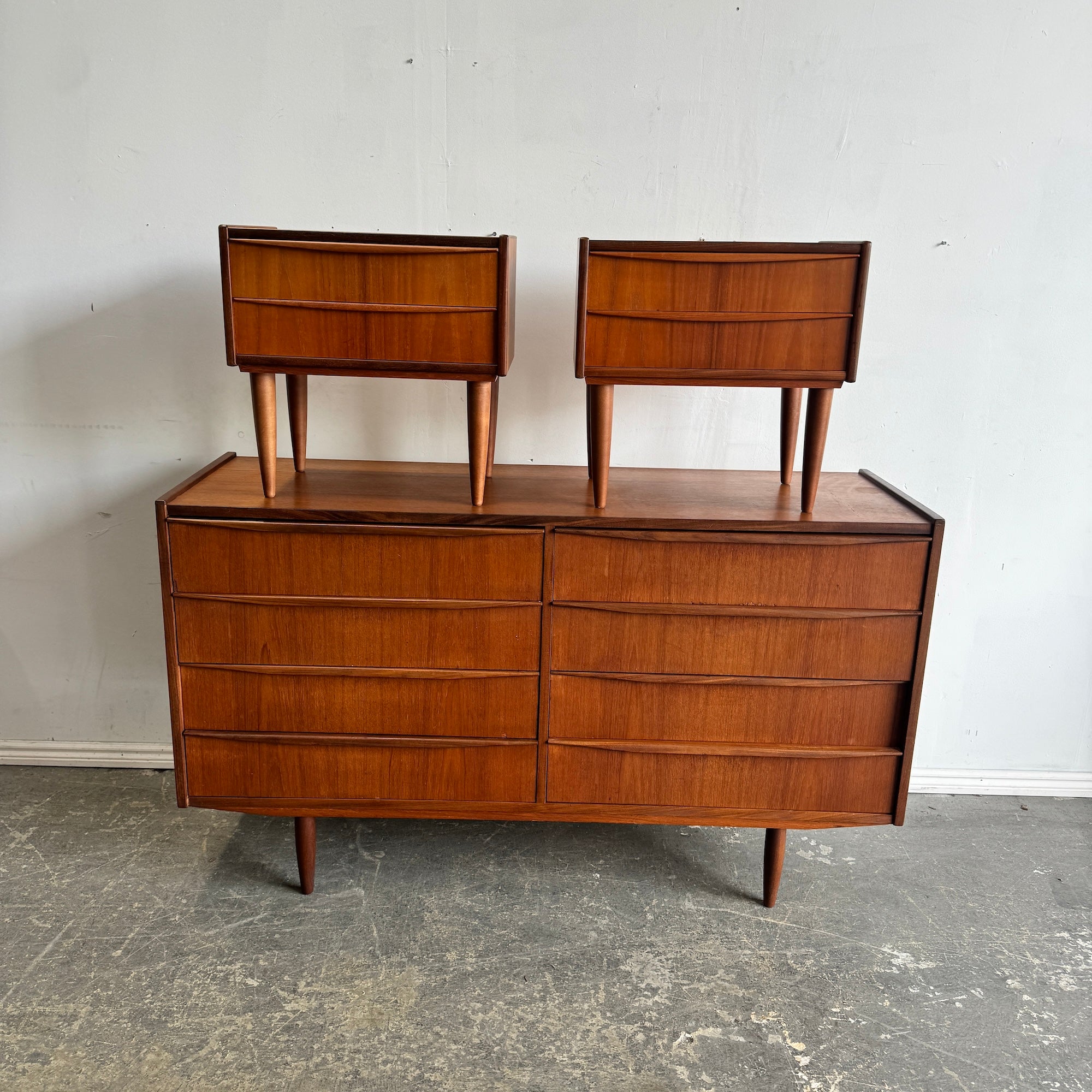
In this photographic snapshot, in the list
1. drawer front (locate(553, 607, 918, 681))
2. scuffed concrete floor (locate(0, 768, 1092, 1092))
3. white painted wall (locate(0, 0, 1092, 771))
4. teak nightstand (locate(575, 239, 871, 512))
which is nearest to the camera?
scuffed concrete floor (locate(0, 768, 1092, 1092))

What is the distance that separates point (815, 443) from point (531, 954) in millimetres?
1157

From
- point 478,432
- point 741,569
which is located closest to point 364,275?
point 478,432

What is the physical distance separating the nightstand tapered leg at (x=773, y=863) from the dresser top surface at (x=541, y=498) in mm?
680

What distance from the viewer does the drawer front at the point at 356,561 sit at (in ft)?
5.60

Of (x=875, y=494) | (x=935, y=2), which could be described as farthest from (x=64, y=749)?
(x=935, y=2)

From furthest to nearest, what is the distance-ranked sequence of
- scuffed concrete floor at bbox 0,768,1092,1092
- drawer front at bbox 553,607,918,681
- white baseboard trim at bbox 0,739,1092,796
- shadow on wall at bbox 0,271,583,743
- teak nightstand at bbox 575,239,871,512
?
white baseboard trim at bbox 0,739,1092,796
shadow on wall at bbox 0,271,583,743
drawer front at bbox 553,607,918,681
teak nightstand at bbox 575,239,871,512
scuffed concrete floor at bbox 0,768,1092,1092

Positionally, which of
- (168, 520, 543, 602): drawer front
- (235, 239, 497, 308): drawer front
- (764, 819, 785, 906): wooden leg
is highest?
(235, 239, 497, 308): drawer front

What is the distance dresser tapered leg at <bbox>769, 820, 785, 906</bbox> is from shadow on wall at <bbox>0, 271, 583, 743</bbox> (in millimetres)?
983

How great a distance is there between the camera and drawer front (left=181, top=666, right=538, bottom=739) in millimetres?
1788

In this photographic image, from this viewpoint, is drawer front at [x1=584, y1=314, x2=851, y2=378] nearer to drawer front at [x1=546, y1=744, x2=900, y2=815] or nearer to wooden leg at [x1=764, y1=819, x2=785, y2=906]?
drawer front at [x1=546, y1=744, x2=900, y2=815]

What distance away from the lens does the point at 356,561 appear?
1722mm

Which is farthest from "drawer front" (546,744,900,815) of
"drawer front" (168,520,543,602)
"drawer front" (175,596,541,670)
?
"drawer front" (168,520,543,602)

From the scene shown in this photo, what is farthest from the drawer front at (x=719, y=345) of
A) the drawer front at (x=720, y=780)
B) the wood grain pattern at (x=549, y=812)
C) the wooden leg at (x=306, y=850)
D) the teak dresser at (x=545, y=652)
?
the wooden leg at (x=306, y=850)

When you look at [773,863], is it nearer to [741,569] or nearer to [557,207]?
[741,569]
